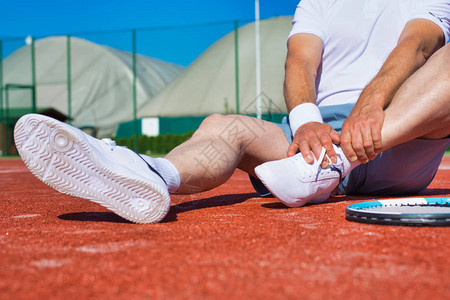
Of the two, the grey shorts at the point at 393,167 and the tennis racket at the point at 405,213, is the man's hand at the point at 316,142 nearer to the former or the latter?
the tennis racket at the point at 405,213

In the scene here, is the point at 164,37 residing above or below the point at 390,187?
above

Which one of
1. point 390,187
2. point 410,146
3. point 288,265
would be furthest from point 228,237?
point 390,187

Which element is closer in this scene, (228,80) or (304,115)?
(304,115)

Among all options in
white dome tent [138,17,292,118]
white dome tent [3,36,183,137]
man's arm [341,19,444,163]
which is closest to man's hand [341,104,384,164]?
man's arm [341,19,444,163]

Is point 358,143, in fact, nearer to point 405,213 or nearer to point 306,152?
point 306,152

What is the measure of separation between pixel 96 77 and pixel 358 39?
19643 mm

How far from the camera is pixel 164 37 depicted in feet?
32.7

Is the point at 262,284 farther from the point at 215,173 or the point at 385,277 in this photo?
the point at 215,173

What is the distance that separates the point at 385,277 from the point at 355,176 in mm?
992

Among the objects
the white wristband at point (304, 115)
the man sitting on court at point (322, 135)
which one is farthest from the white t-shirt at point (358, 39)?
the white wristband at point (304, 115)

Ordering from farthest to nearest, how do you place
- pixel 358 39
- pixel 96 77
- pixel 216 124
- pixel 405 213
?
1. pixel 96 77
2. pixel 358 39
3. pixel 216 124
4. pixel 405 213

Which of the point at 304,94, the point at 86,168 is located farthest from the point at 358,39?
the point at 86,168

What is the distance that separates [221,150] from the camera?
51.6 inches

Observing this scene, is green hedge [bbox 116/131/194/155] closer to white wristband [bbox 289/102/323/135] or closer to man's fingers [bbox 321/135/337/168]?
white wristband [bbox 289/102/323/135]
